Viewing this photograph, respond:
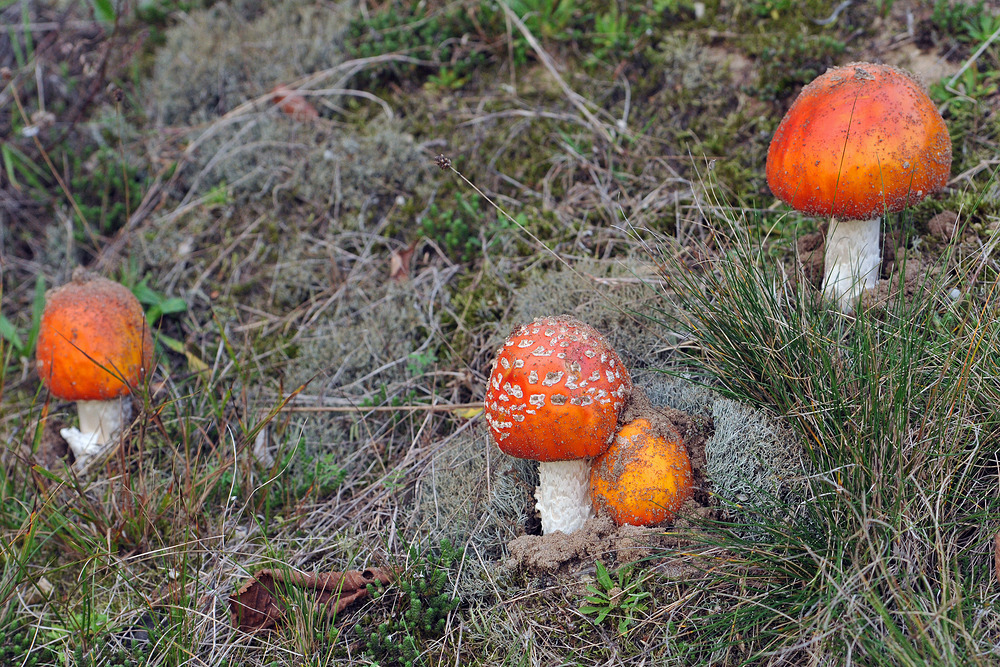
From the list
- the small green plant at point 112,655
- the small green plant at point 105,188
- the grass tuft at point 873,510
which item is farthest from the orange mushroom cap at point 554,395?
the small green plant at point 105,188

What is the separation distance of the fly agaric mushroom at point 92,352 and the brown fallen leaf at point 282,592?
1166 millimetres

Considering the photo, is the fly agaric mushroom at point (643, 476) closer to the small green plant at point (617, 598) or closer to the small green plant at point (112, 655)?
the small green plant at point (617, 598)

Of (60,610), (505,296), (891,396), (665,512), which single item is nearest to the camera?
(891,396)

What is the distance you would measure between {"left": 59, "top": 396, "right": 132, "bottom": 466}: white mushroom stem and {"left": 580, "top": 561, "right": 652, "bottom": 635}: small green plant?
7.78ft

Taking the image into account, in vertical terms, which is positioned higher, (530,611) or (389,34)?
(389,34)

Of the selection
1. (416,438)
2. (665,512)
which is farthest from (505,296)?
(665,512)

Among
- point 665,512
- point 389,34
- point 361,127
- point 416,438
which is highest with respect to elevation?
point 389,34

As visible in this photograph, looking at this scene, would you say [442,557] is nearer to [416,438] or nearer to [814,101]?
[416,438]

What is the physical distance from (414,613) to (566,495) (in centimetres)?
67

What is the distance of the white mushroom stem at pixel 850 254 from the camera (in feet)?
8.91

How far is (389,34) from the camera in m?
4.55

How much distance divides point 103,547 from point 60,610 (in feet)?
0.89

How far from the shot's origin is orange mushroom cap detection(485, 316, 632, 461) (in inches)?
93.1

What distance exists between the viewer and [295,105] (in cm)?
451
